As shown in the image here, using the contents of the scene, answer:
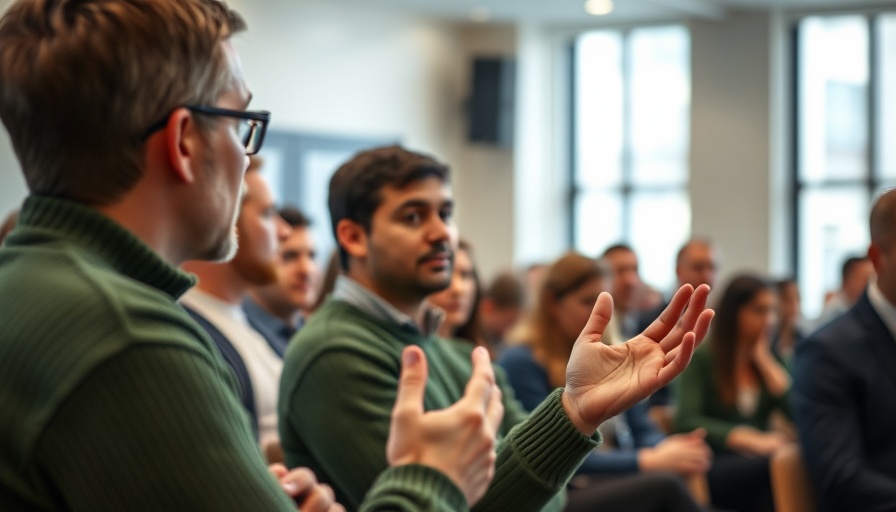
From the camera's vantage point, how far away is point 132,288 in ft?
3.61

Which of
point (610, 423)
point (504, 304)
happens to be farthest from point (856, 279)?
point (610, 423)

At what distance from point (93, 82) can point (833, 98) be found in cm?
984

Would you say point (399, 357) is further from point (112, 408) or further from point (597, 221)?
point (597, 221)

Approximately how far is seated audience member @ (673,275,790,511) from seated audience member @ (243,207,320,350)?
5.33 feet

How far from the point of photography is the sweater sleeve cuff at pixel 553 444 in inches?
61.2

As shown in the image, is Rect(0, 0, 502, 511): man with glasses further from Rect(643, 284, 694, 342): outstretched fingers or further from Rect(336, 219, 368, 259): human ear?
Rect(336, 219, 368, 259): human ear

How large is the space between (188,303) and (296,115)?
6535mm

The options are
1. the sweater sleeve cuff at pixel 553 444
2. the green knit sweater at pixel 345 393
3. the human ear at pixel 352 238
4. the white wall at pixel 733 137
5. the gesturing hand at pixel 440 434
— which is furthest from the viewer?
the white wall at pixel 733 137

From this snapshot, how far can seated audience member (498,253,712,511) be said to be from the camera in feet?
11.6

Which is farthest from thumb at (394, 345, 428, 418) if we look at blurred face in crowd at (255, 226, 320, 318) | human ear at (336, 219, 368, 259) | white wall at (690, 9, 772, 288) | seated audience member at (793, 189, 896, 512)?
A: white wall at (690, 9, 772, 288)

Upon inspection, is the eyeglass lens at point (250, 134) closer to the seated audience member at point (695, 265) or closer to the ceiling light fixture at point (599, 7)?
the seated audience member at point (695, 265)

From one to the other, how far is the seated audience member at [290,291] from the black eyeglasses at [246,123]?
2425 mm

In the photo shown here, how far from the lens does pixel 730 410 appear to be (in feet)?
15.9

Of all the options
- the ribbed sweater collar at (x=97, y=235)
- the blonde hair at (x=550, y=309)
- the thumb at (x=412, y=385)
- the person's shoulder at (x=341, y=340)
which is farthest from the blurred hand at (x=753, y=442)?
the ribbed sweater collar at (x=97, y=235)
